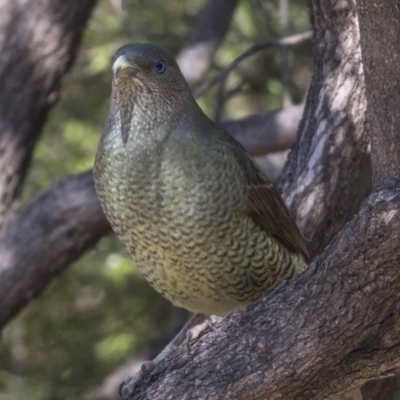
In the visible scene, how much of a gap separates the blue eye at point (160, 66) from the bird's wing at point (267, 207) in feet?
1.29

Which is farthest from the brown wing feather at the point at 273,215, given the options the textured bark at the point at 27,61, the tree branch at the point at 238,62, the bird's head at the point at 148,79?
the textured bark at the point at 27,61

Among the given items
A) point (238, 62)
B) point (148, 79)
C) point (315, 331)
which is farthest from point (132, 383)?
point (238, 62)

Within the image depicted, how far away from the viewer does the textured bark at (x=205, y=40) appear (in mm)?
6801

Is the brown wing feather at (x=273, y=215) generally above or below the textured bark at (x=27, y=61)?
below

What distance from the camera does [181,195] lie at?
13.2ft

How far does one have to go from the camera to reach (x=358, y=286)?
332 centimetres

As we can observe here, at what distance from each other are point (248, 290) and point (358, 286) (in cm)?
111

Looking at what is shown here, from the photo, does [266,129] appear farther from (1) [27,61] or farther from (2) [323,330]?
(2) [323,330]

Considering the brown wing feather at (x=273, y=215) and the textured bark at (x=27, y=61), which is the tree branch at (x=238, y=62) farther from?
the brown wing feather at (x=273, y=215)

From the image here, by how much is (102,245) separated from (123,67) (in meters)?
3.45

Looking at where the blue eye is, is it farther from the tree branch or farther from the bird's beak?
the tree branch

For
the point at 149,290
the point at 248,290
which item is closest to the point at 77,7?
the point at 149,290

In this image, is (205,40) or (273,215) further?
(205,40)

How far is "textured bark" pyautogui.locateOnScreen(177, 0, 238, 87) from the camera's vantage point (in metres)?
6.80
